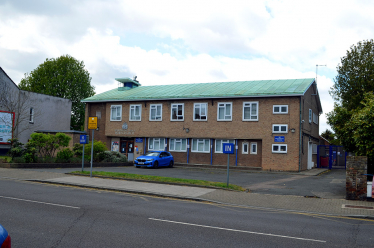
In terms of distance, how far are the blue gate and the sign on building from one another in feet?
97.7

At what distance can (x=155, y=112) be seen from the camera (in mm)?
33312

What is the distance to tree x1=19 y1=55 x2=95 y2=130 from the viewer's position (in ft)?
173

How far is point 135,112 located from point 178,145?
224 inches

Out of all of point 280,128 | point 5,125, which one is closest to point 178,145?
point 280,128

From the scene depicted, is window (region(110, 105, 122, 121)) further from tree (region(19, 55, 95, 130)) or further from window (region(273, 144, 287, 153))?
tree (region(19, 55, 95, 130))

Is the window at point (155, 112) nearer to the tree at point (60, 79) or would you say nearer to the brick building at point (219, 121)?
the brick building at point (219, 121)

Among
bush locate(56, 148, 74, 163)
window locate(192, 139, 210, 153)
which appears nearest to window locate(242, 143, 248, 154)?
window locate(192, 139, 210, 153)

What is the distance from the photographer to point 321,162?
114 feet

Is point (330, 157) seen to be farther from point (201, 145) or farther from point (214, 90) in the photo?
point (214, 90)

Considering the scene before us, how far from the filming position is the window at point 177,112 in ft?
105

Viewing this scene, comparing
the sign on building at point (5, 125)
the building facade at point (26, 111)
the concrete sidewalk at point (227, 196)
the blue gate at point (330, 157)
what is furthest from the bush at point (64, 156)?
the blue gate at point (330, 157)

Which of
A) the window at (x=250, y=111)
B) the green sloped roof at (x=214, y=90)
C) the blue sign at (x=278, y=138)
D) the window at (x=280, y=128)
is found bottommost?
the blue sign at (x=278, y=138)

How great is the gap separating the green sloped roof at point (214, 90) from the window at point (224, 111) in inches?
32.9

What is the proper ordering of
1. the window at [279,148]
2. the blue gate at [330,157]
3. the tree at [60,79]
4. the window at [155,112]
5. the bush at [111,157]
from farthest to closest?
the tree at [60,79], the blue gate at [330,157], the window at [155,112], the bush at [111,157], the window at [279,148]
